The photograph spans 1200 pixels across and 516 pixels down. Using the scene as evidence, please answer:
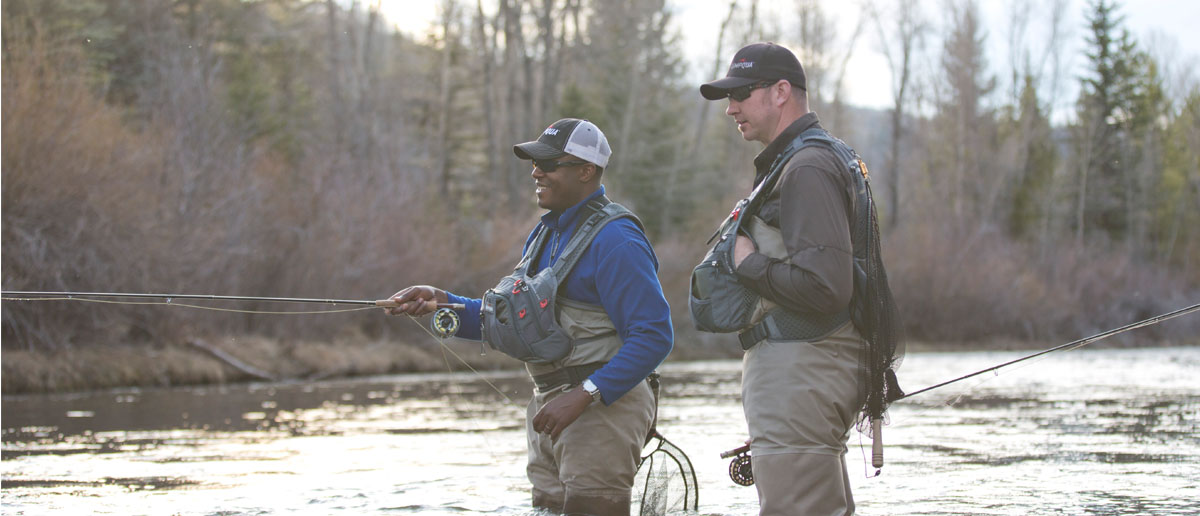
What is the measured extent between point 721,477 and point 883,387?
4.25 meters

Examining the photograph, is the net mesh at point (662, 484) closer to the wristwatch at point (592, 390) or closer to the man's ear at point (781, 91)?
the wristwatch at point (592, 390)

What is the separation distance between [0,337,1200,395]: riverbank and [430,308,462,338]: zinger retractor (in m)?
9.26

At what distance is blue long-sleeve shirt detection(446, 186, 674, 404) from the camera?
4.73 meters

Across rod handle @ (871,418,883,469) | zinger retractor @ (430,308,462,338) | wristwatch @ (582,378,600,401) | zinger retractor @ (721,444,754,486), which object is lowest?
zinger retractor @ (721,444,754,486)

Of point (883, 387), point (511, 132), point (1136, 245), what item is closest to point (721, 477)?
point (883, 387)

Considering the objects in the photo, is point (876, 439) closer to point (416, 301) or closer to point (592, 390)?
point (592, 390)

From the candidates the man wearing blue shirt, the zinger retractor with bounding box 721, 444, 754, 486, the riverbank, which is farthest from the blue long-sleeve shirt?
the riverbank

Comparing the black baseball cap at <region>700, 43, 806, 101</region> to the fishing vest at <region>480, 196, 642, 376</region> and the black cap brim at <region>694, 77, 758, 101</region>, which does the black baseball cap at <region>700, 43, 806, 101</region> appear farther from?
the fishing vest at <region>480, 196, 642, 376</region>

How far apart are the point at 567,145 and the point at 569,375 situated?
2.69ft

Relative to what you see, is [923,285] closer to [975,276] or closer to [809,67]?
[975,276]

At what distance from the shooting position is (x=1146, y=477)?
7797mm

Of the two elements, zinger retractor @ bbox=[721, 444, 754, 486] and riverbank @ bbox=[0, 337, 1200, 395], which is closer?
zinger retractor @ bbox=[721, 444, 754, 486]

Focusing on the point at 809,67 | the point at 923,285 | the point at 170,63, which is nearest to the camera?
the point at 170,63

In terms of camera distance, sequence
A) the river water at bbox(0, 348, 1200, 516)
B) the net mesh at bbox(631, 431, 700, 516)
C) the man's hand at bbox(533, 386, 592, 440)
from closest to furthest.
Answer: the man's hand at bbox(533, 386, 592, 440), the net mesh at bbox(631, 431, 700, 516), the river water at bbox(0, 348, 1200, 516)
